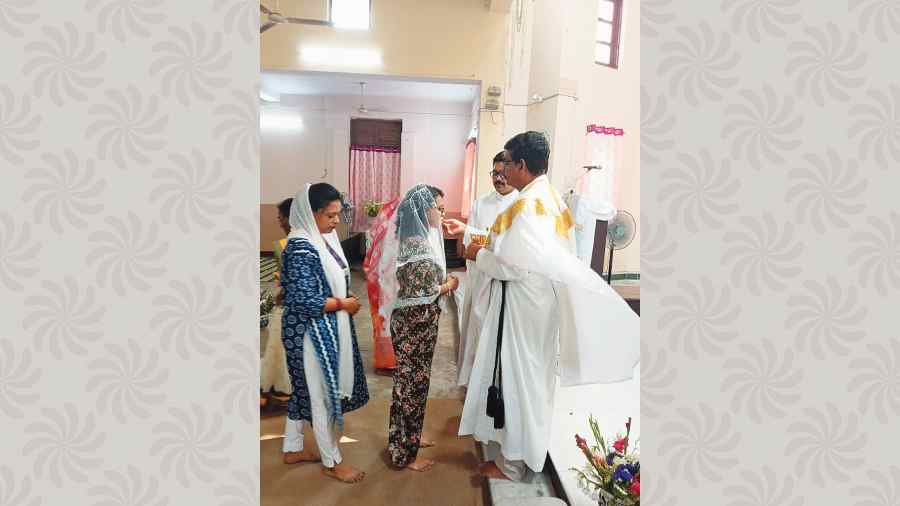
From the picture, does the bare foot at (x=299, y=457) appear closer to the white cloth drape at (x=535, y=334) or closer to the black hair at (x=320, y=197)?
the white cloth drape at (x=535, y=334)

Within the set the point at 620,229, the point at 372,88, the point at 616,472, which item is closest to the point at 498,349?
the point at 616,472

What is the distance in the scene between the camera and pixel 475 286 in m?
2.43

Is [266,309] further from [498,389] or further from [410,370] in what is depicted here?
[498,389]

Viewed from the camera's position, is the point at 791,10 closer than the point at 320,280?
Yes

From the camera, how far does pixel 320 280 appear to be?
73.6 inches

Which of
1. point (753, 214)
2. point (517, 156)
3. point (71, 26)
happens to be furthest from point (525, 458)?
point (71, 26)

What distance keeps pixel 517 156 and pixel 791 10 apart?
1343 millimetres

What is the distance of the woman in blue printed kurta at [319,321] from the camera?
1.83m

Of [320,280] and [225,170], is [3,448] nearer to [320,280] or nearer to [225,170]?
[225,170]

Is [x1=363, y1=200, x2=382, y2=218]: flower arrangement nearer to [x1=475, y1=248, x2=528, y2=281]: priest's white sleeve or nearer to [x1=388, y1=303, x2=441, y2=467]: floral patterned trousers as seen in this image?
[x1=388, y1=303, x2=441, y2=467]: floral patterned trousers

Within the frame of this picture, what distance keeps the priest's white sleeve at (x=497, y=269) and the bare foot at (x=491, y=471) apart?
0.83 meters

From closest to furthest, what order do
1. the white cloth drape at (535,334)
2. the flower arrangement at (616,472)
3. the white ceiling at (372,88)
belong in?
the flower arrangement at (616,472)
the white cloth drape at (535,334)
the white ceiling at (372,88)

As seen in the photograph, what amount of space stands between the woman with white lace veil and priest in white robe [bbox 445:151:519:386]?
0.16m

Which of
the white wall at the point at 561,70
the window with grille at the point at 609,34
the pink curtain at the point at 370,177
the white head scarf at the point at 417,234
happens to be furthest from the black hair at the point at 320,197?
the pink curtain at the point at 370,177
